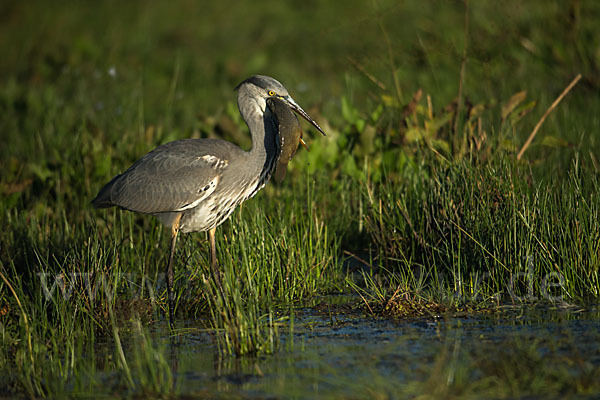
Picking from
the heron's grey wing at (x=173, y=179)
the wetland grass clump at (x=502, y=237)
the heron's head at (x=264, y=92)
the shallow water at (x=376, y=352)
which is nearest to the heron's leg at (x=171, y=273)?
the heron's grey wing at (x=173, y=179)

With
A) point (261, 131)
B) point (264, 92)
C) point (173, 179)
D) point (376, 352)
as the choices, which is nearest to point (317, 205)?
point (261, 131)

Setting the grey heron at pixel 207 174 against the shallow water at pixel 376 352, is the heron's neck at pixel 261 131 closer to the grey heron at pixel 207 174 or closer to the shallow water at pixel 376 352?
the grey heron at pixel 207 174

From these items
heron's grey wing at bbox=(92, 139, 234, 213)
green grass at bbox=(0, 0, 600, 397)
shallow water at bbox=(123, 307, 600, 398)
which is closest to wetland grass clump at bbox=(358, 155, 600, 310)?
green grass at bbox=(0, 0, 600, 397)

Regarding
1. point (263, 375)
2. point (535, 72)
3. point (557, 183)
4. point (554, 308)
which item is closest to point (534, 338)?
point (554, 308)

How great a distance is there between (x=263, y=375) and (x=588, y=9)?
25.8ft

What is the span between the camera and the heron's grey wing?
18.1ft

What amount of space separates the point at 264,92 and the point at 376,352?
223 centimetres

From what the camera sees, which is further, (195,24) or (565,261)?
(195,24)

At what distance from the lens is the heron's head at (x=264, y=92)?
18.4 ft

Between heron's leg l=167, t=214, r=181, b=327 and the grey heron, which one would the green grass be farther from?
the grey heron

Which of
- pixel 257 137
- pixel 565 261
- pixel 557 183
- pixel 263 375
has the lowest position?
pixel 263 375

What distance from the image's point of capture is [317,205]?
6.59 metres

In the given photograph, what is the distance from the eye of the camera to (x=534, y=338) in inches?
163

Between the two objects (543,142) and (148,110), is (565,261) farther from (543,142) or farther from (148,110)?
(148,110)
